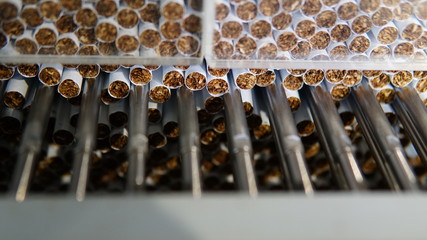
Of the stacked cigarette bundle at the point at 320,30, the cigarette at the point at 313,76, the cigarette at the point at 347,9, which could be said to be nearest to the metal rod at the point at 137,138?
the stacked cigarette bundle at the point at 320,30

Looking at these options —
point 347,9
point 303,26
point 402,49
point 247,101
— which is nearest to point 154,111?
point 247,101

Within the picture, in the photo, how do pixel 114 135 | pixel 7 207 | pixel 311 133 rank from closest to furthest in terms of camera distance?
pixel 7 207 → pixel 114 135 → pixel 311 133

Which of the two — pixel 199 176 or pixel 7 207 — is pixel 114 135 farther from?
pixel 7 207

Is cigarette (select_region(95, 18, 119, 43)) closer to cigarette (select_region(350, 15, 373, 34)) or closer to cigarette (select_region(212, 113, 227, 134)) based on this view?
cigarette (select_region(212, 113, 227, 134))

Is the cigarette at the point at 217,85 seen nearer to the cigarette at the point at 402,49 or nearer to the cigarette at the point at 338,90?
the cigarette at the point at 338,90

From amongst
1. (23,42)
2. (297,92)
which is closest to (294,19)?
(297,92)

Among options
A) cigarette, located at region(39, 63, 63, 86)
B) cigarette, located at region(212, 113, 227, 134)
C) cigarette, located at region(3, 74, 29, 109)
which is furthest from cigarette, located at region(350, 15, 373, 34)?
cigarette, located at region(3, 74, 29, 109)
